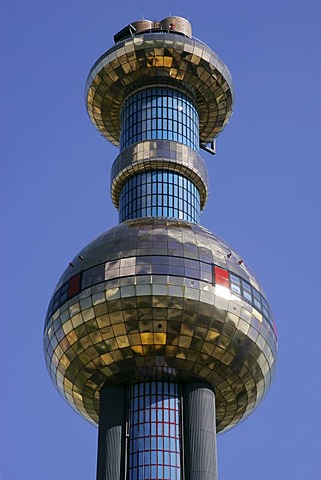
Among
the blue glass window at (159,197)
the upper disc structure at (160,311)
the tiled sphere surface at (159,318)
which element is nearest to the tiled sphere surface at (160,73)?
the upper disc structure at (160,311)

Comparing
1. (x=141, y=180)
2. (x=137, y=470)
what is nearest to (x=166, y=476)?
(x=137, y=470)

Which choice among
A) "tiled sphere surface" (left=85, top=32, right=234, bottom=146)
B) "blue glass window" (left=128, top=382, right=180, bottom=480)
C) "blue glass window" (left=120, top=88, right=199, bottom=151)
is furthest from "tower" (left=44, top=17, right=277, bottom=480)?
"tiled sphere surface" (left=85, top=32, right=234, bottom=146)

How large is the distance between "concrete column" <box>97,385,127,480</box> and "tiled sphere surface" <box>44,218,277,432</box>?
0.74 metres

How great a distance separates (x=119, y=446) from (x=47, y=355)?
6711 millimetres

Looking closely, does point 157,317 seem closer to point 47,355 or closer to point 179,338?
point 179,338

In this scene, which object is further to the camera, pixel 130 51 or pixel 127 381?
pixel 130 51

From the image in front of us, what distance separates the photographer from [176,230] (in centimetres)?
4653

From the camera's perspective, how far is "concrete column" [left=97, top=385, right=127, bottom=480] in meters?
42.3

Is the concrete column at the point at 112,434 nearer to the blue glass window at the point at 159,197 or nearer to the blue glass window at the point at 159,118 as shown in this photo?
the blue glass window at the point at 159,197

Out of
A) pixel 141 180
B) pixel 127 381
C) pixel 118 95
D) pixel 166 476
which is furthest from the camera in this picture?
pixel 118 95

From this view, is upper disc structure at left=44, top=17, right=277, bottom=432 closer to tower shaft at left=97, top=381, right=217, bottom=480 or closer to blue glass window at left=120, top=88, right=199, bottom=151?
tower shaft at left=97, top=381, right=217, bottom=480

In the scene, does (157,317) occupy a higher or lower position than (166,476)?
higher

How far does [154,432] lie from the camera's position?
43156 mm

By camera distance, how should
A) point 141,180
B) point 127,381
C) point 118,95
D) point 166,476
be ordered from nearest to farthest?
point 166,476 < point 127,381 < point 141,180 < point 118,95
